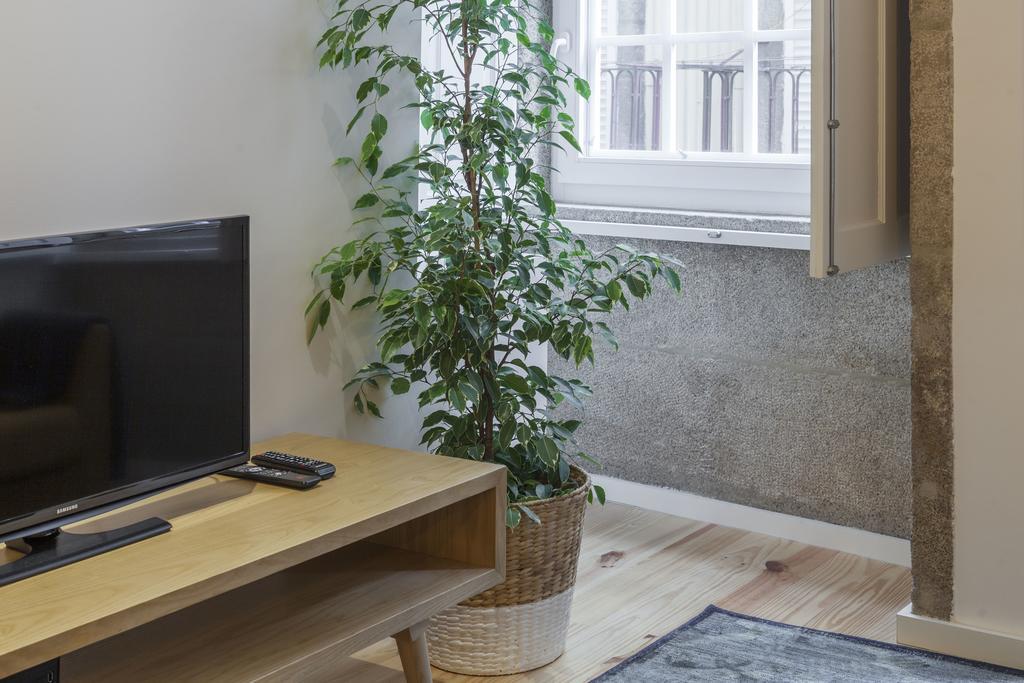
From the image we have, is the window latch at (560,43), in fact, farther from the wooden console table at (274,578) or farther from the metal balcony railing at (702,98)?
the wooden console table at (274,578)

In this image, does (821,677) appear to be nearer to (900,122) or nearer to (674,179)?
(900,122)

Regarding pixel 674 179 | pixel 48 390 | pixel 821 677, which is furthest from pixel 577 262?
pixel 48 390

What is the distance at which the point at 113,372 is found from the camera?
5.39ft

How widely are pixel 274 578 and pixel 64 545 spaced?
45cm

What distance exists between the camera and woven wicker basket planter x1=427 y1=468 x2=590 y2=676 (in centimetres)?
221

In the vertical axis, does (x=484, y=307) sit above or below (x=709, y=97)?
below

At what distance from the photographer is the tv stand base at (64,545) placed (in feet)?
4.99

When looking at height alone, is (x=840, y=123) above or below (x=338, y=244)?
above

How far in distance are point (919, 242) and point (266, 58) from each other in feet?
4.41

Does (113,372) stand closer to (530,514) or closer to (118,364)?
(118,364)

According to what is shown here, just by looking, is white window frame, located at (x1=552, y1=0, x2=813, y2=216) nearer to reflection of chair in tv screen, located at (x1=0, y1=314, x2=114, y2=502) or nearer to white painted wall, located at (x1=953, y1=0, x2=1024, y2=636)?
white painted wall, located at (x1=953, y1=0, x2=1024, y2=636)

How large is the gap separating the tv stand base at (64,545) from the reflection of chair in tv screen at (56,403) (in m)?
0.07

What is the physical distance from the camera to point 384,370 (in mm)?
2344

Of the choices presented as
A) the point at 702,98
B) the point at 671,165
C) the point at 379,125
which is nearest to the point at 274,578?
the point at 379,125
